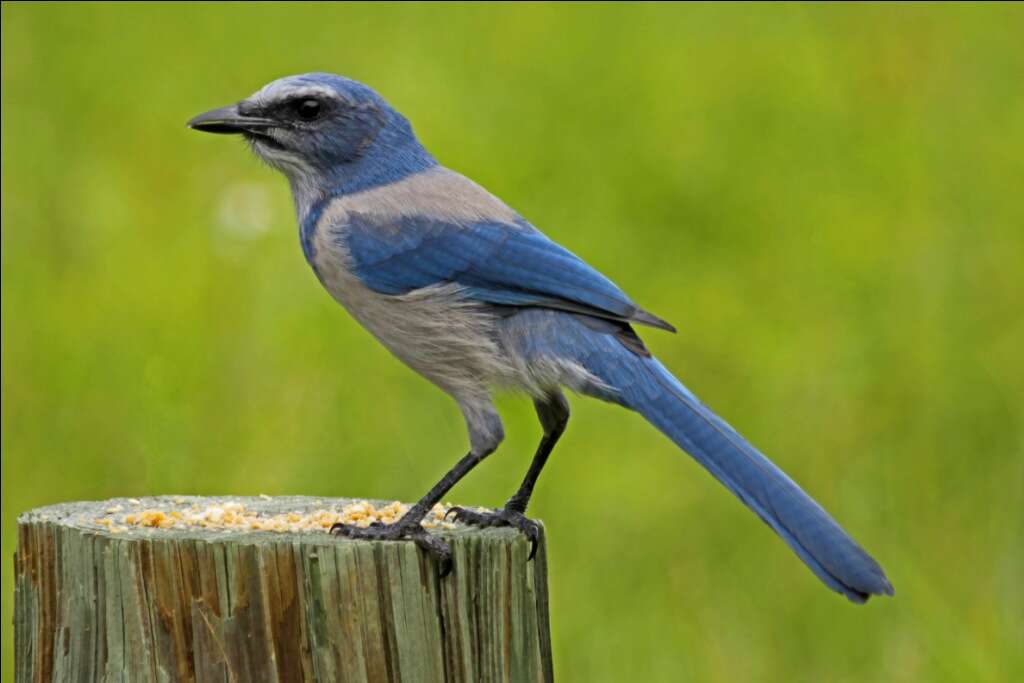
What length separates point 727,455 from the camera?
13.3 feet

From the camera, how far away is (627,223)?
938 centimetres

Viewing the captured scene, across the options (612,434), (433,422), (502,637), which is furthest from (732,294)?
(502,637)

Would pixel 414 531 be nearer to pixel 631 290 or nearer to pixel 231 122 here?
pixel 231 122

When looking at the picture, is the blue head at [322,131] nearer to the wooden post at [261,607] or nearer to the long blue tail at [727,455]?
the long blue tail at [727,455]

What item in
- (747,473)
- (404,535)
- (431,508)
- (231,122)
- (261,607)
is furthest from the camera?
(231,122)

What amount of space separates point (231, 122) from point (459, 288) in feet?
2.63

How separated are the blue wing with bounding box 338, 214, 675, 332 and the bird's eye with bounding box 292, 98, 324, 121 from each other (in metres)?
0.33

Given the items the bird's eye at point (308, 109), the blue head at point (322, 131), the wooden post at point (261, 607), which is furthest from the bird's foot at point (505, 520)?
the bird's eye at point (308, 109)

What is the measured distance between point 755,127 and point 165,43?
3903 millimetres

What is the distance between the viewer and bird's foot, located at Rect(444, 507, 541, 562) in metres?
4.17

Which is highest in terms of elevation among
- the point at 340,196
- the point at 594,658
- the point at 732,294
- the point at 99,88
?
the point at 99,88

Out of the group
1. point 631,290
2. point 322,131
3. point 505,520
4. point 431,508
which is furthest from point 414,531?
point 631,290

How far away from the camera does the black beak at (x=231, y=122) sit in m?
4.70

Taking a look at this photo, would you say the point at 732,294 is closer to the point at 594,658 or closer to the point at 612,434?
the point at 612,434
